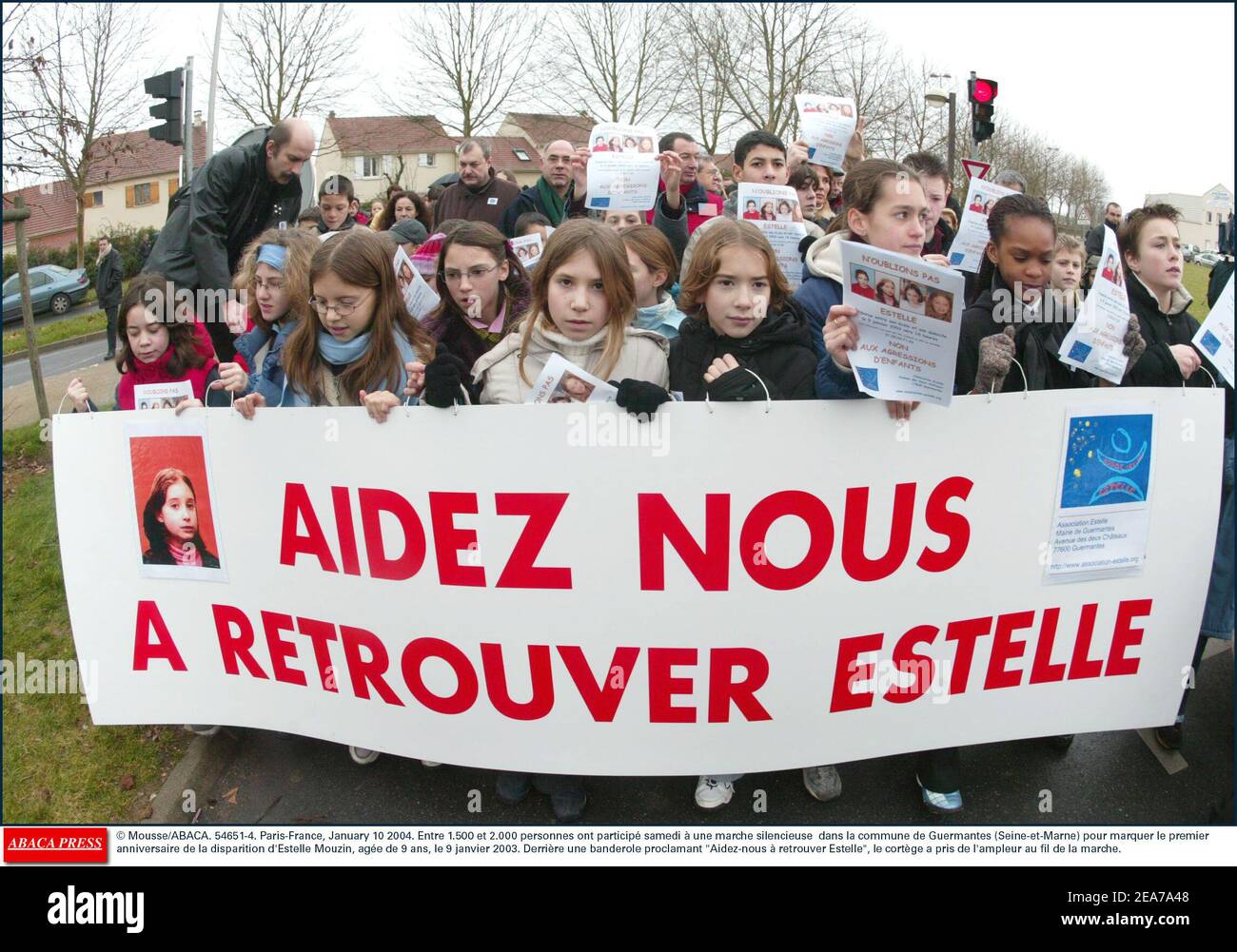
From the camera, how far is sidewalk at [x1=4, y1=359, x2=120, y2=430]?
901 cm

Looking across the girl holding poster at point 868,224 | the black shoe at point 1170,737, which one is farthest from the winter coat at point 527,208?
the black shoe at point 1170,737

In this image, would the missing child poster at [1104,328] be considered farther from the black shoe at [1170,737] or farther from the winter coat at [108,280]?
the winter coat at [108,280]

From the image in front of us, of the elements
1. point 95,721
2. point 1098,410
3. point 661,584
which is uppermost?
point 1098,410

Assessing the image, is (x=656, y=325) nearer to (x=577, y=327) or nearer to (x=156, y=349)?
(x=577, y=327)

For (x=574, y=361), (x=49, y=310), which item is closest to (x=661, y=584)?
(x=574, y=361)

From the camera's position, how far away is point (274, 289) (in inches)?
150

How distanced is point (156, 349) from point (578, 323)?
1935 mm

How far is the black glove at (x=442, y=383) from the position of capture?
9.11ft

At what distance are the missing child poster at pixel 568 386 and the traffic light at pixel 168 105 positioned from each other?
6357 millimetres

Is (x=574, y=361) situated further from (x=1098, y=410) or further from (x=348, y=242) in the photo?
(x=1098, y=410)

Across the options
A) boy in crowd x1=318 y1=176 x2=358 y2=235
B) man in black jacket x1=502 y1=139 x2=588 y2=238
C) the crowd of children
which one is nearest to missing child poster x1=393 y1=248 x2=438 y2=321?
the crowd of children

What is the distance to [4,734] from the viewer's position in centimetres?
380

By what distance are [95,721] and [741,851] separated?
238cm

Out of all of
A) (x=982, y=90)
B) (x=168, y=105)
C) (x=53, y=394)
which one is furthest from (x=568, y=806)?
(x=53, y=394)
